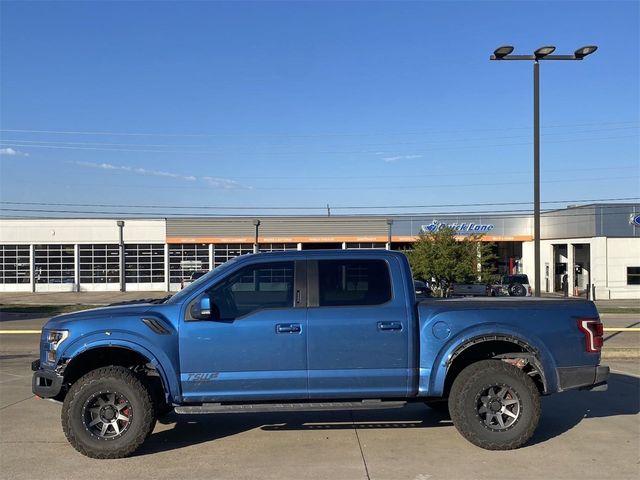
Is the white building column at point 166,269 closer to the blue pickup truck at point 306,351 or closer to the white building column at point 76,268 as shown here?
the white building column at point 76,268

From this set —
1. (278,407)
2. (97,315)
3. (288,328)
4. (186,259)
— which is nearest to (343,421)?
(278,407)

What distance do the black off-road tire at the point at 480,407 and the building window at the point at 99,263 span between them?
4503 cm

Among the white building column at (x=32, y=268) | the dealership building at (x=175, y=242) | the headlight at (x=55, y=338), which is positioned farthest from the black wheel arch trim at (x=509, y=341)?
the white building column at (x=32, y=268)

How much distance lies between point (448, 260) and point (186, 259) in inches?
991

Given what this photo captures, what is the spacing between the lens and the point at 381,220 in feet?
151

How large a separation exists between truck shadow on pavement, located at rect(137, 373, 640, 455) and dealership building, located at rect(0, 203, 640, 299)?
1459 inches

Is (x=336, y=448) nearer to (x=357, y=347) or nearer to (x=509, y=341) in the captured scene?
(x=357, y=347)

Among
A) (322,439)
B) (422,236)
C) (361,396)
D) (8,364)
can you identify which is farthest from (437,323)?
(422,236)

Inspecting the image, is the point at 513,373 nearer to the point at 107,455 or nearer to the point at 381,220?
Result: the point at 107,455

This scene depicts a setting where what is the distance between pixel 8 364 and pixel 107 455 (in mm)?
6726

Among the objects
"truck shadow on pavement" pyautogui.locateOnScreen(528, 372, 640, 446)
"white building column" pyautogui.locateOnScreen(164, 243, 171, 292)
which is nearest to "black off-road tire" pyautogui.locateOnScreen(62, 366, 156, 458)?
"truck shadow on pavement" pyautogui.locateOnScreen(528, 372, 640, 446)

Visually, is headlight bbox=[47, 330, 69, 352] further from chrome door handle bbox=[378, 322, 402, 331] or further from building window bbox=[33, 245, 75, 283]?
building window bbox=[33, 245, 75, 283]

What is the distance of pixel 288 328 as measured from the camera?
17.7 feet

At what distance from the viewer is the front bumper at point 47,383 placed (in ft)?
17.7
